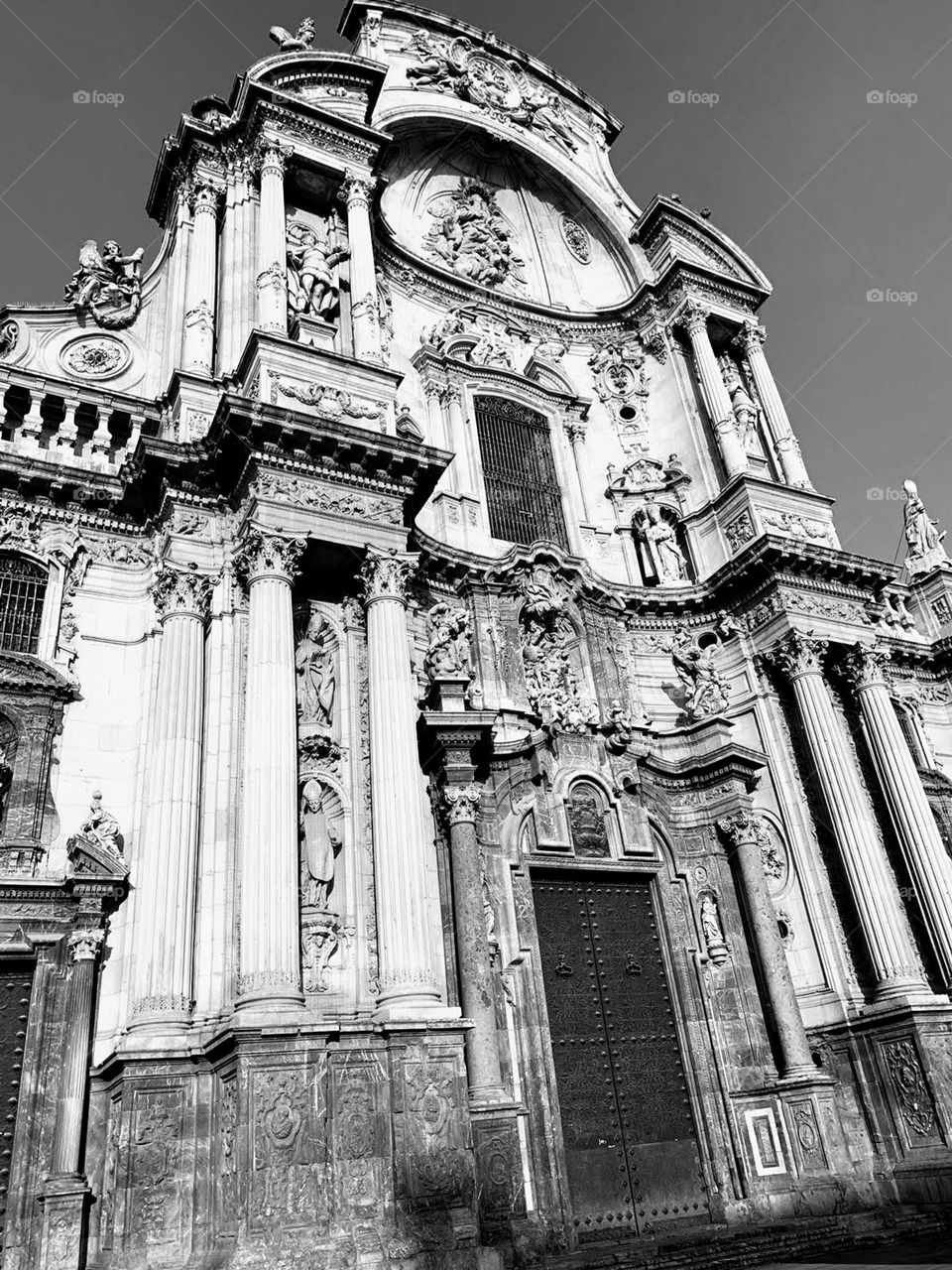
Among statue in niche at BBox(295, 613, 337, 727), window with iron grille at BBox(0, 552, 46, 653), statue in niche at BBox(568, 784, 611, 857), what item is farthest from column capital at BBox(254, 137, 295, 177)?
statue in niche at BBox(568, 784, 611, 857)

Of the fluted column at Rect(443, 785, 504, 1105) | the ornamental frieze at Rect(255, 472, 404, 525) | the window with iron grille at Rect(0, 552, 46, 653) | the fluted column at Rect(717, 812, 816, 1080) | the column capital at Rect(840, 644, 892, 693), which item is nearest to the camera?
the fluted column at Rect(443, 785, 504, 1105)

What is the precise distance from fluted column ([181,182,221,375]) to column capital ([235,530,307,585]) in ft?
13.5

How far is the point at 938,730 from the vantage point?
82.8 feet

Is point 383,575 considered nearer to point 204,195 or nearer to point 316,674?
point 316,674

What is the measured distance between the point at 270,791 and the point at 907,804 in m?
12.8

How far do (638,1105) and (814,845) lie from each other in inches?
240

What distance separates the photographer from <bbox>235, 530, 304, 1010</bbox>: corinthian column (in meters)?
11.9

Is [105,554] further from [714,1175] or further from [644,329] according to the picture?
[644,329]

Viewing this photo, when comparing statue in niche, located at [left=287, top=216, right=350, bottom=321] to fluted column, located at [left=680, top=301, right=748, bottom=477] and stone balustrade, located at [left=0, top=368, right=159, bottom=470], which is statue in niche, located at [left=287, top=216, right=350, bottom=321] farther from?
fluted column, located at [left=680, top=301, right=748, bottom=477]

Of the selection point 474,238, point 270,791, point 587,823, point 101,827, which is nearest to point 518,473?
point 474,238

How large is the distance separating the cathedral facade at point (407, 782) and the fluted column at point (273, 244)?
0.09 meters

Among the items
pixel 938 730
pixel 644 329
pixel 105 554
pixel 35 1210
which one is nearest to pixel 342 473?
pixel 105 554

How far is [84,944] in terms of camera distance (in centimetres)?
1262

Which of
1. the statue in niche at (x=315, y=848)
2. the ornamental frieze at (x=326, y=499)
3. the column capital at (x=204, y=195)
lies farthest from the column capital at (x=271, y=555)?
the column capital at (x=204, y=195)
